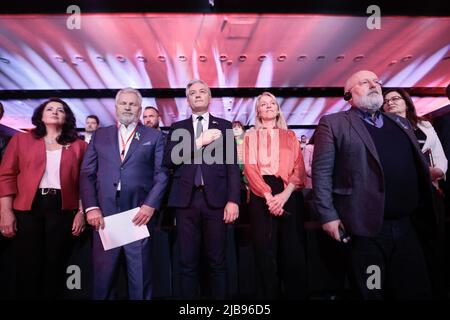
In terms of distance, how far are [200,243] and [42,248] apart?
3.60 feet

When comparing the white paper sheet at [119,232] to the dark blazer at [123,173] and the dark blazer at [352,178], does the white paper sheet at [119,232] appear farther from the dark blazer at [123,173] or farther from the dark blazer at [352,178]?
the dark blazer at [352,178]

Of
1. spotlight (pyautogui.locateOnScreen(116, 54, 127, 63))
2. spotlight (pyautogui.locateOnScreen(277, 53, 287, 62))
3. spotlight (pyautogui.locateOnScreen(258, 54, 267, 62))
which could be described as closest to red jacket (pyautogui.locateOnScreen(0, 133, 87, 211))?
spotlight (pyautogui.locateOnScreen(116, 54, 127, 63))

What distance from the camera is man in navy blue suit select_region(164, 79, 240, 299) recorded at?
184cm

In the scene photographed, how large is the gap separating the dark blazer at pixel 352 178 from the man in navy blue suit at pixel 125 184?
1.08 m

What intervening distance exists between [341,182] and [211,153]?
2.87ft

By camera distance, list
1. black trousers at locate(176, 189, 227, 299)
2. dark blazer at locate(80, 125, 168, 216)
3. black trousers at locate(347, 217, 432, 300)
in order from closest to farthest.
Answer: black trousers at locate(347, 217, 432, 300), black trousers at locate(176, 189, 227, 299), dark blazer at locate(80, 125, 168, 216)

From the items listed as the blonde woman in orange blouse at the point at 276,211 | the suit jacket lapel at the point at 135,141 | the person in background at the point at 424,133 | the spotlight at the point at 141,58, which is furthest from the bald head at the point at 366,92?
the spotlight at the point at 141,58

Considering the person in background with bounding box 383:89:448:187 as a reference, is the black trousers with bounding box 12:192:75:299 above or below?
below

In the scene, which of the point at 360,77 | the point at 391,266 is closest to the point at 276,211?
the point at 391,266

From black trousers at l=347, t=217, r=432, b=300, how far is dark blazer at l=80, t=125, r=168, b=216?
51.9 inches

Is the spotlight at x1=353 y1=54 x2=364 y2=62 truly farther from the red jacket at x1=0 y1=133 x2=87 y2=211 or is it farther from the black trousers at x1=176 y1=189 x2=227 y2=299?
the red jacket at x1=0 y1=133 x2=87 y2=211

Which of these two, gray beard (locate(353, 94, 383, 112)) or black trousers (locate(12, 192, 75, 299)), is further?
black trousers (locate(12, 192, 75, 299))
